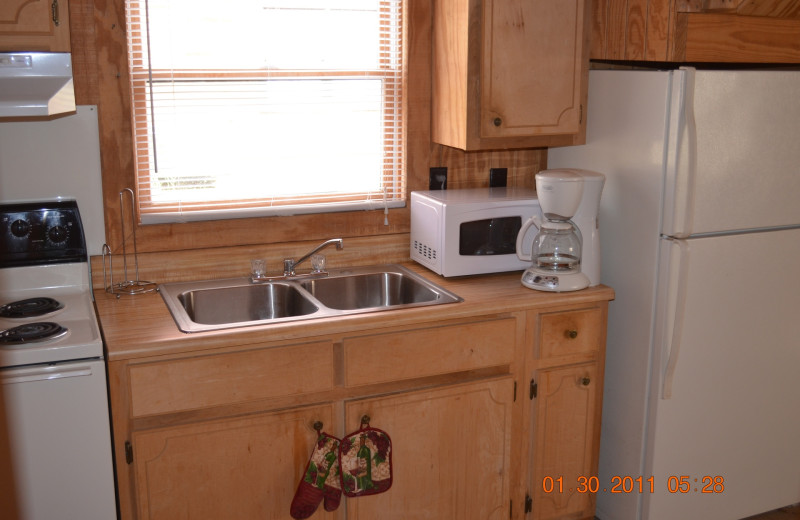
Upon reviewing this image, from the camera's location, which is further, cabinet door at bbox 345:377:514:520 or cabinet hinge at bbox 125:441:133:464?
cabinet door at bbox 345:377:514:520

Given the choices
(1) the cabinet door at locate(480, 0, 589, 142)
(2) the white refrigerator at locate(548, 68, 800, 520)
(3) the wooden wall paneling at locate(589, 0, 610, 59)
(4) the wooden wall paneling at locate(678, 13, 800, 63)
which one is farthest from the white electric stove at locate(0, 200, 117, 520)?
(4) the wooden wall paneling at locate(678, 13, 800, 63)

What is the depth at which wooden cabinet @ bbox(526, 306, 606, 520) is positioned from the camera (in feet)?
8.69

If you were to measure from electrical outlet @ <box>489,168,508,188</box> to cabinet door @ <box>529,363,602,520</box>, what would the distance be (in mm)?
747

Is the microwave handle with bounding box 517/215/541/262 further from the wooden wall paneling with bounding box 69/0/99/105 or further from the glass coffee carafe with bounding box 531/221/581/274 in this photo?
the wooden wall paneling with bounding box 69/0/99/105

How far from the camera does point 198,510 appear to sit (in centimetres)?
230

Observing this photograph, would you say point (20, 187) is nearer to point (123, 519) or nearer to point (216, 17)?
point (216, 17)

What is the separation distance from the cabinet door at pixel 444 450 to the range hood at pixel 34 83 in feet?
3.69

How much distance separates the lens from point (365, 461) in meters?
2.42

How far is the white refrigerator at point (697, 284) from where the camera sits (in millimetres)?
2555

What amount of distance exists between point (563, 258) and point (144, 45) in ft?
4.69

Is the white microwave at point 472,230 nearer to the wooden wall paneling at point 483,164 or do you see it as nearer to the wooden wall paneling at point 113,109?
the wooden wall paneling at point 483,164

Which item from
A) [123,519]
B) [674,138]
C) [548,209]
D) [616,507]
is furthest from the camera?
[616,507]

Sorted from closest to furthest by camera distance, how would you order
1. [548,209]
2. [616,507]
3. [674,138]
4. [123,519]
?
[123,519] < [674,138] < [548,209] < [616,507]

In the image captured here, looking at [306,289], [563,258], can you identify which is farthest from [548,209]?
[306,289]
